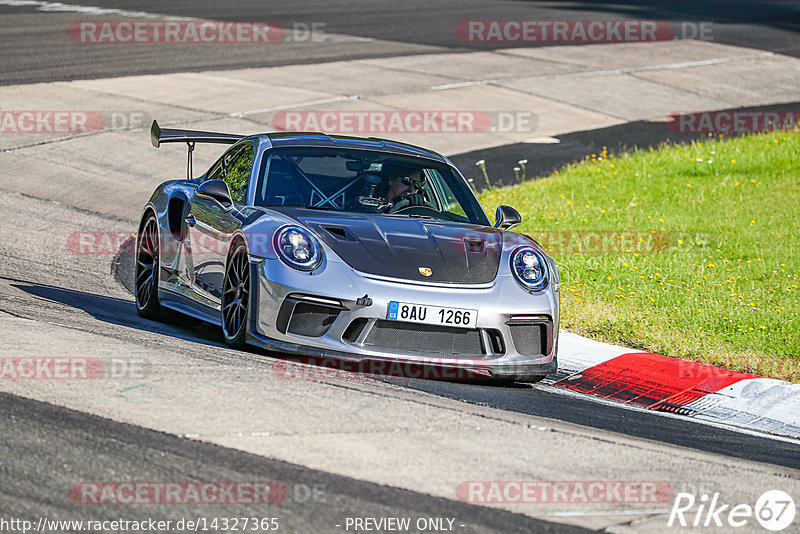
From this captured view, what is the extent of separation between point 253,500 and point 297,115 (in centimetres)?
1413

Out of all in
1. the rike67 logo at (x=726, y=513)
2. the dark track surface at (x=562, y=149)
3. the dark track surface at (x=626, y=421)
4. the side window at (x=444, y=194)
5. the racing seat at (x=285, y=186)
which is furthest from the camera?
the dark track surface at (x=562, y=149)

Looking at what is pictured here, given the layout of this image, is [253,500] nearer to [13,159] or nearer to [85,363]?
[85,363]

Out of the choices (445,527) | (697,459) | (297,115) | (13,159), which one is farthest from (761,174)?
(445,527)

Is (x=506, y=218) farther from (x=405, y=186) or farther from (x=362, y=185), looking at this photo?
(x=362, y=185)

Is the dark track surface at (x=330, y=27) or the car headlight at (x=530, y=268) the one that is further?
the dark track surface at (x=330, y=27)

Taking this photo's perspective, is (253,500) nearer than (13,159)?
Yes

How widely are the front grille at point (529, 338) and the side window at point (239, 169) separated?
2.09m

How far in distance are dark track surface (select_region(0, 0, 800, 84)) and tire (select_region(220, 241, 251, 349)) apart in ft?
41.0

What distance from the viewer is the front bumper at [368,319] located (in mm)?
6398

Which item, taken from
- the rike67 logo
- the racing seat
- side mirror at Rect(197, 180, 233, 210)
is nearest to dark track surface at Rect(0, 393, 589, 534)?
the rike67 logo

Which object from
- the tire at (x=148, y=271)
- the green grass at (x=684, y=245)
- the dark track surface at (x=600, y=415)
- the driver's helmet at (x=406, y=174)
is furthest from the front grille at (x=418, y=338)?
the green grass at (x=684, y=245)

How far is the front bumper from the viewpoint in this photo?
6398mm

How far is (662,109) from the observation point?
69.9 feet

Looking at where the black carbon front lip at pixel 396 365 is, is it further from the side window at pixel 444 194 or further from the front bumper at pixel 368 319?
the side window at pixel 444 194
